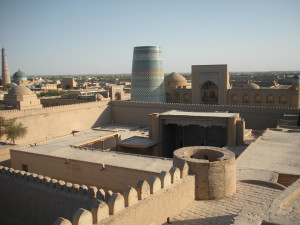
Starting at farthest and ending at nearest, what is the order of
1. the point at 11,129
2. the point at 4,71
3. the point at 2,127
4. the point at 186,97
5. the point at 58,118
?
the point at 4,71, the point at 186,97, the point at 58,118, the point at 2,127, the point at 11,129

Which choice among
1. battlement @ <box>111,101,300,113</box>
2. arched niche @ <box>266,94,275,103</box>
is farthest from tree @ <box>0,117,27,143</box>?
arched niche @ <box>266,94,275,103</box>

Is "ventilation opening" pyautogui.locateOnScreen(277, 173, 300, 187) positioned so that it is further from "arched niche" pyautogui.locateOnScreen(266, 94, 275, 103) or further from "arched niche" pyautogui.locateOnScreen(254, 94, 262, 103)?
"arched niche" pyautogui.locateOnScreen(254, 94, 262, 103)

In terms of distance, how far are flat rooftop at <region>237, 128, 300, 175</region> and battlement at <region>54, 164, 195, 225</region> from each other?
352 cm

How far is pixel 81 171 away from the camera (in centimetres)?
975

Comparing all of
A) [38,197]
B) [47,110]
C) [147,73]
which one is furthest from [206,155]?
[147,73]

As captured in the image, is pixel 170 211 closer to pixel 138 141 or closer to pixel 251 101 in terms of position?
pixel 138 141

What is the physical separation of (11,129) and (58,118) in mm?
3596

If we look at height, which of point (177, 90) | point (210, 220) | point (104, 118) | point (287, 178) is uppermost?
point (177, 90)

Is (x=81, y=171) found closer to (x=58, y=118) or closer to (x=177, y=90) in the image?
(x=58, y=118)

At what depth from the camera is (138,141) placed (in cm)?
1445

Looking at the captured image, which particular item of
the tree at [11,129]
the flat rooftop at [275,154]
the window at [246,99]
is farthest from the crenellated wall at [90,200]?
the window at [246,99]

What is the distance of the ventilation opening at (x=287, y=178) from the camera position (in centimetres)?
802

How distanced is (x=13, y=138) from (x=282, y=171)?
10.7 m

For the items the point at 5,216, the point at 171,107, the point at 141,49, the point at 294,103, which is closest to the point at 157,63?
the point at 141,49
